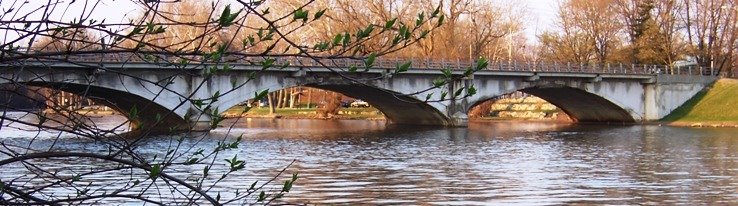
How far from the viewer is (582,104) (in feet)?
210

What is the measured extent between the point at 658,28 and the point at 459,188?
51.2 metres

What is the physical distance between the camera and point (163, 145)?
117 feet

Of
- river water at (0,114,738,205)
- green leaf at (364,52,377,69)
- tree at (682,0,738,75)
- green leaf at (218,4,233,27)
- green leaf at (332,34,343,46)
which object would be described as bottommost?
river water at (0,114,738,205)

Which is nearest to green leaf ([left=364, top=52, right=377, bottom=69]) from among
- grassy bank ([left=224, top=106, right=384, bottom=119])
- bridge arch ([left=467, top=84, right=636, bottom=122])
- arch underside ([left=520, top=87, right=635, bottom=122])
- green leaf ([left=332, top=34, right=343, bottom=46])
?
green leaf ([left=332, top=34, right=343, bottom=46])

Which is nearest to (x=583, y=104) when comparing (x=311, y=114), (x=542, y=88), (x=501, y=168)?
(x=542, y=88)

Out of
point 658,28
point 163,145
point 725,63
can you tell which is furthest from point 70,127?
point 725,63

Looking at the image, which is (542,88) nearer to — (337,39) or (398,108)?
(398,108)

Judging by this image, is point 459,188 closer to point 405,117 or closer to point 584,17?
point 405,117

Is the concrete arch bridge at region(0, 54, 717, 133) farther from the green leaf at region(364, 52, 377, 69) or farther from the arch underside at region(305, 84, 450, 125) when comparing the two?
the green leaf at region(364, 52, 377, 69)

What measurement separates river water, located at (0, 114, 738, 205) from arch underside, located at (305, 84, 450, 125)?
9169 millimetres

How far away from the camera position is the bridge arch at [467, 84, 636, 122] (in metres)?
59.8

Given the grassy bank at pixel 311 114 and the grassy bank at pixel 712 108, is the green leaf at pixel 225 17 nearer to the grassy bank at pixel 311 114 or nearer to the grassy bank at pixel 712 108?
the grassy bank at pixel 712 108

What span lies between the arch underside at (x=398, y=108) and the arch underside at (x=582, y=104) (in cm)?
625

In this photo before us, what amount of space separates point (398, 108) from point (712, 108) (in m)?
17.7
